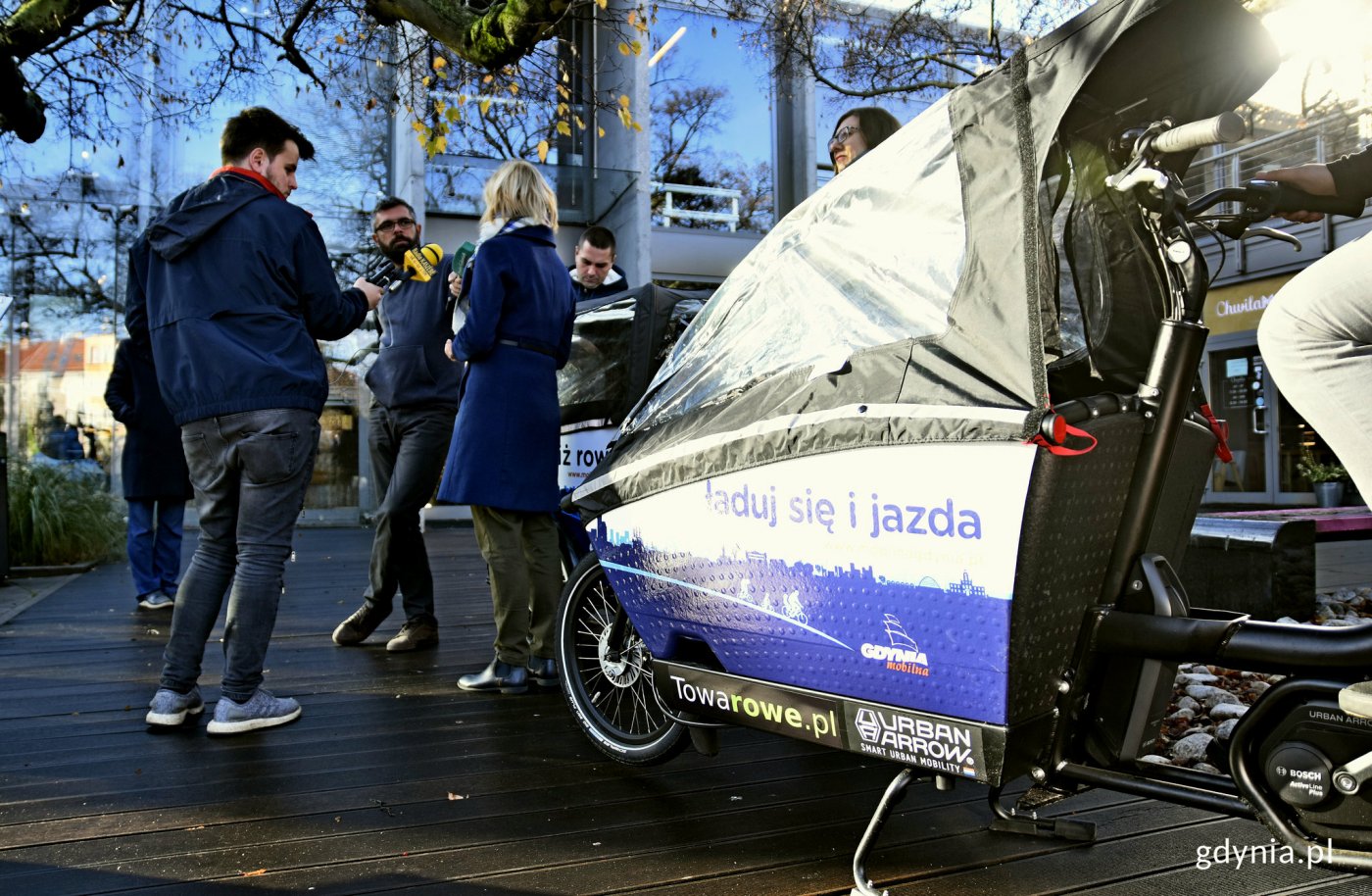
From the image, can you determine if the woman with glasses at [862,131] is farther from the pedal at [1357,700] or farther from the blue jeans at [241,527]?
the pedal at [1357,700]

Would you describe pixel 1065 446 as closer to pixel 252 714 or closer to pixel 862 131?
pixel 862 131

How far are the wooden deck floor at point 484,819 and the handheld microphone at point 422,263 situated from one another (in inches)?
78.6

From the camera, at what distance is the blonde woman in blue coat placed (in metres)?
4.18

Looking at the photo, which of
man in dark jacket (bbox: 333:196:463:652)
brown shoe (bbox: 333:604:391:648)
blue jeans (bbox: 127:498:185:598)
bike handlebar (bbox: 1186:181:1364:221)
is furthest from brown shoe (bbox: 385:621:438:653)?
bike handlebar (bbox: 1186:181:1364:221)

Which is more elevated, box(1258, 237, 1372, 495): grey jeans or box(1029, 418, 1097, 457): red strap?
box(1258, 237, 1372, 495): grey jeans

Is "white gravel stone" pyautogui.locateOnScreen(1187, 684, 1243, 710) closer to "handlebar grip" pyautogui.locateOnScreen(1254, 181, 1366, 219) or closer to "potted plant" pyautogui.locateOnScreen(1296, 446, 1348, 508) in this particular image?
"handlebar grip" pyautogui.locateOnScreen(1254, 181, 1366, 219)

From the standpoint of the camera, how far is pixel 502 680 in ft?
14.7

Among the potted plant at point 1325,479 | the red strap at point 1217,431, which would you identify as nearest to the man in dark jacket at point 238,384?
the red strap at point 1217,431

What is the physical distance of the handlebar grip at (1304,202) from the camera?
2264mm

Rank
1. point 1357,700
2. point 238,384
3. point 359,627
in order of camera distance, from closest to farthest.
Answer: point 1357,700
point 238,384
point 359,627

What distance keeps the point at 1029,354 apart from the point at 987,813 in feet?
4.80

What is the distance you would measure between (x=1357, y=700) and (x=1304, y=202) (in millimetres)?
1071

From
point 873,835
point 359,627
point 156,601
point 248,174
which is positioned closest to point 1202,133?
point 873,835

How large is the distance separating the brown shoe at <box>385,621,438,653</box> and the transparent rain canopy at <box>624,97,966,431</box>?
288 cm
